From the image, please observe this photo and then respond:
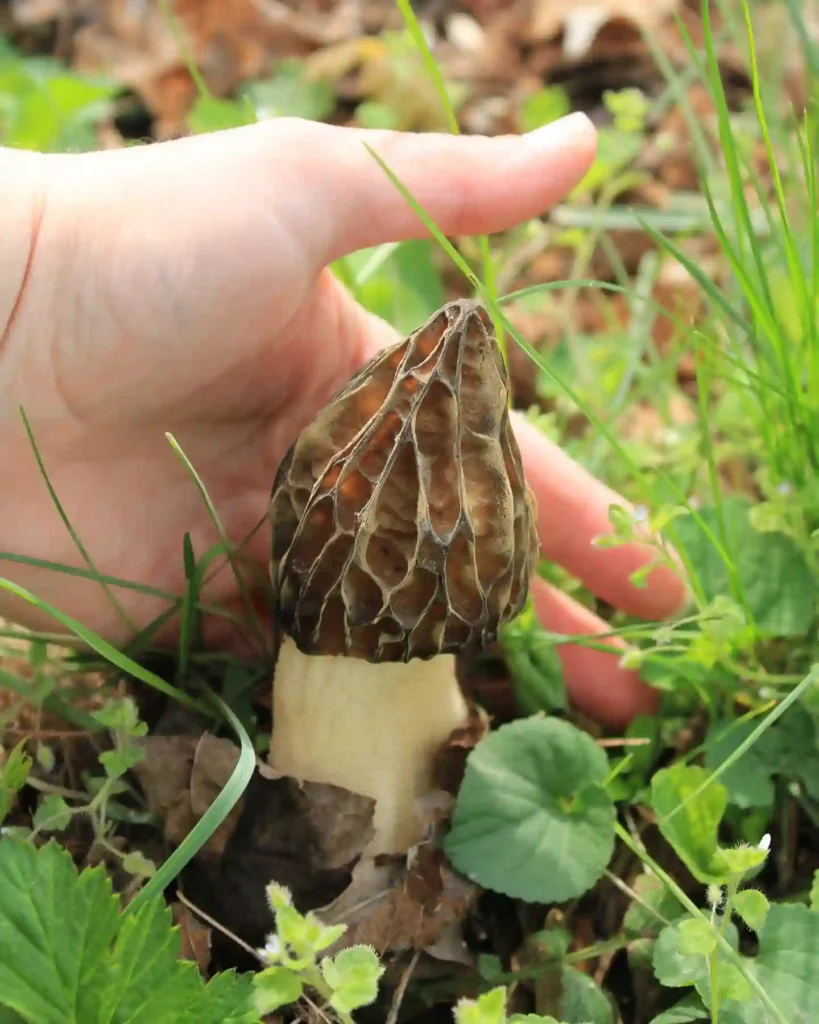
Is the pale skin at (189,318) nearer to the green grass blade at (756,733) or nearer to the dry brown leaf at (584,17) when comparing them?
the green grass blade at (756,733)

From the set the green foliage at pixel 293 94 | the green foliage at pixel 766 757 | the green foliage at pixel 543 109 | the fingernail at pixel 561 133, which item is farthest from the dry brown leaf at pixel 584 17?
the green foliage at pixel 766 757

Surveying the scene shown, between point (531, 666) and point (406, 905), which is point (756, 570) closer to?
point (531, 666)

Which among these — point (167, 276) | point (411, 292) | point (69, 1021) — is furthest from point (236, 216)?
point (411, 292)

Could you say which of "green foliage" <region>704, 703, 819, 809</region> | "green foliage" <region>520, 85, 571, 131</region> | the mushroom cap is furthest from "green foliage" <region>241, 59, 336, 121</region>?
"green foliage" <region>704, 703, 819, 809</region>

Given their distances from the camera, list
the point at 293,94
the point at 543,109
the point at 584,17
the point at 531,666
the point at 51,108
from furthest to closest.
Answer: the point at 584,17 → the point at 293,94 → the point at 543,109 → the point at 51,108 → the point at 531,666

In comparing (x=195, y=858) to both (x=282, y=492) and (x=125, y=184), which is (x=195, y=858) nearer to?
(x=282, y=492)

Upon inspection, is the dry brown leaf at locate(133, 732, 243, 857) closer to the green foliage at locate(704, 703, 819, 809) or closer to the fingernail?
the green foliage at locate(704, 703, 819, 809)

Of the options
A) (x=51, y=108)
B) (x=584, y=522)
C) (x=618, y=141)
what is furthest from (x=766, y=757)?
(x=51, y=108)

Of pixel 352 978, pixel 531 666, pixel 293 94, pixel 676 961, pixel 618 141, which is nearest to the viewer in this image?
pixel 352 978
